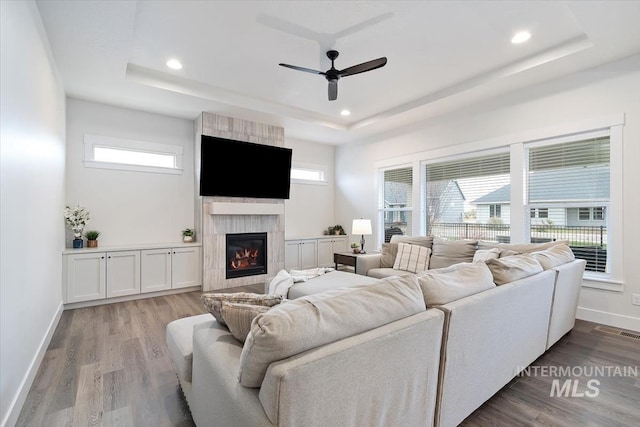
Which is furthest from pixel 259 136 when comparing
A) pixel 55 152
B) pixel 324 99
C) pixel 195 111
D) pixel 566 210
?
pixel 566 210

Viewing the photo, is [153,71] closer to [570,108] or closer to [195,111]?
[195,111]

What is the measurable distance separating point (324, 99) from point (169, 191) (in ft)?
9.51

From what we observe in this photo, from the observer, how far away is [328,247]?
638 centimetres

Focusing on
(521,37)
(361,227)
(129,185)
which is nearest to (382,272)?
(361,227)

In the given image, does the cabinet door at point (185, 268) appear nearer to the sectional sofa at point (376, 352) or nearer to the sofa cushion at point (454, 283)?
the sectional sofa at point (376, 352)

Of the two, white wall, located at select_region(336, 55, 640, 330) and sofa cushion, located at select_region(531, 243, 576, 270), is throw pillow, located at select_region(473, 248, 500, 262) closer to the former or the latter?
sofa cushion, located at select_region(531, 243, 576, 270)

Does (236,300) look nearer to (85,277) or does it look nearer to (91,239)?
(85,277)

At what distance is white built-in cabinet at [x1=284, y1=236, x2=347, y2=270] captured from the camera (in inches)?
232

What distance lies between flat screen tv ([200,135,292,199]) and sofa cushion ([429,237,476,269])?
110 inches

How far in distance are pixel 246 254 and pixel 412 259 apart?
2.79 m

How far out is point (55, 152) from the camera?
10.6 ft

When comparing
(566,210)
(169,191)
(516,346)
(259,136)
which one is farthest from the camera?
(259,136)

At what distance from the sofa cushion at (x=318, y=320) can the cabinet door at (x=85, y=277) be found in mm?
3910

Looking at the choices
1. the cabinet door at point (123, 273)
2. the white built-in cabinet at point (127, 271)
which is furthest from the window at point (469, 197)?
the cabinet door at point (123, 273)
